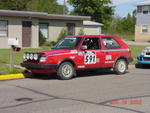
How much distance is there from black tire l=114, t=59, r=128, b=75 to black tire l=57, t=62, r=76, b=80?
222 cm

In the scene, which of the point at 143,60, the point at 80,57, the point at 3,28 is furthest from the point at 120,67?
the point at 3,28

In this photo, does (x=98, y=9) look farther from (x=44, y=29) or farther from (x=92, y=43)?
(x=92, y=43)

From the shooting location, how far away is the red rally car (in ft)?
40.9

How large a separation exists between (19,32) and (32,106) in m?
21.2

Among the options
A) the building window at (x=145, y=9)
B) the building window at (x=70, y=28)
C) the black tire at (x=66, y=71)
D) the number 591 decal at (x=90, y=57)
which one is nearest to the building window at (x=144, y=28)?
the building window at (x=145, y=9)

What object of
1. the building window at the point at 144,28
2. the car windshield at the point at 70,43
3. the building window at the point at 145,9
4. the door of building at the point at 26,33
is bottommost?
the car windshield at the point at 70,43

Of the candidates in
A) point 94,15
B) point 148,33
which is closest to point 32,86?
point 148,33

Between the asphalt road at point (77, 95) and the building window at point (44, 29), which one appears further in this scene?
the building window at point (44, 29)

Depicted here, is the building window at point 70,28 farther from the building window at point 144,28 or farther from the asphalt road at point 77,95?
the asphalt road at point 77,95

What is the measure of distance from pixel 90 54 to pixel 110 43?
139 centimetres

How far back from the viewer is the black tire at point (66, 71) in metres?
12.6

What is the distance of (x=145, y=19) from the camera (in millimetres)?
50969

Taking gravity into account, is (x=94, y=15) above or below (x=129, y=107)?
above

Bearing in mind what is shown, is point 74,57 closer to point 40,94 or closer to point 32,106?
point 40,94
